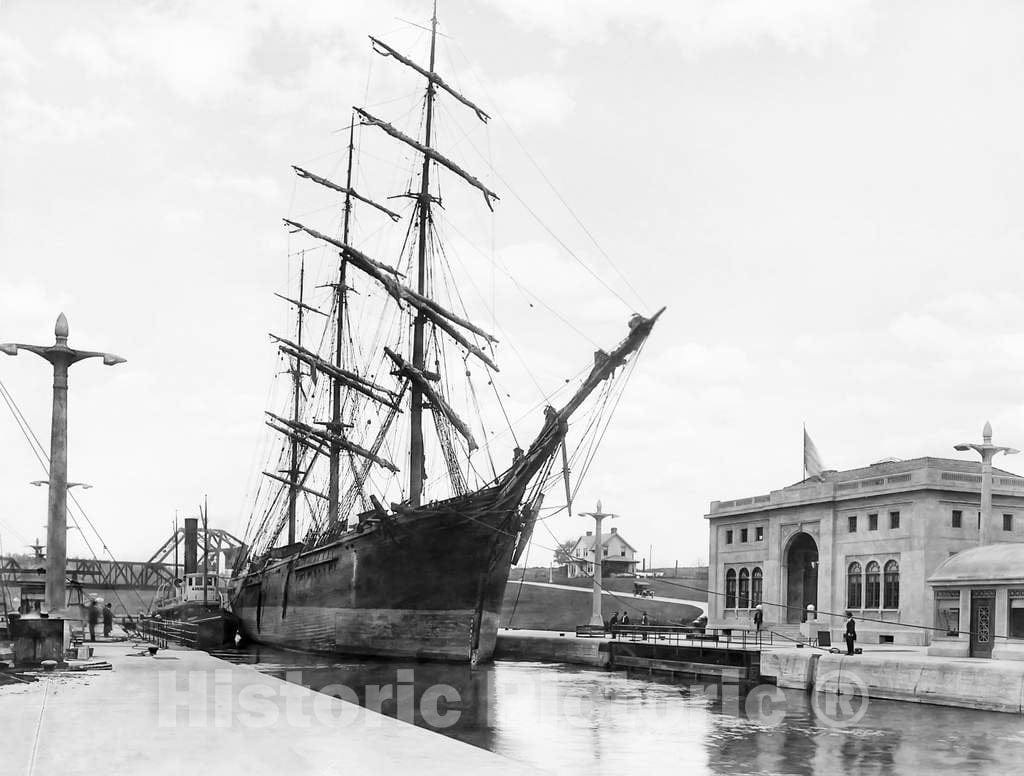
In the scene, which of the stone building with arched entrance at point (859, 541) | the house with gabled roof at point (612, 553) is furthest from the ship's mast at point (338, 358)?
the house with gabled roof at point (612, 553)

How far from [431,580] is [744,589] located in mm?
32007

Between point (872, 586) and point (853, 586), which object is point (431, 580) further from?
point (853, 586)

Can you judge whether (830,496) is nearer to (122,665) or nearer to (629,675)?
(629,675)

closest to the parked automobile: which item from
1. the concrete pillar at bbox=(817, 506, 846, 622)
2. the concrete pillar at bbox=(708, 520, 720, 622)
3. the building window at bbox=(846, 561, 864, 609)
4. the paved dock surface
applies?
the concrete pillar at bbox=(708, 520, 720, 622)

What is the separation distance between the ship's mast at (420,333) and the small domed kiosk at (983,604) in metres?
21.5

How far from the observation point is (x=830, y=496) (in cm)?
6188

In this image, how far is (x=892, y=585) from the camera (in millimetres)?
Result: 57156

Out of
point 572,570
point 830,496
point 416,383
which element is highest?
point 416,383

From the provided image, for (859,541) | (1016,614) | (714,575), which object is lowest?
(714,575)

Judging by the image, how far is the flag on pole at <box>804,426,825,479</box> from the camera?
68631 mm

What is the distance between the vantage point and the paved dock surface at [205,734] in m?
10.8

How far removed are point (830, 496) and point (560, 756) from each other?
148ft

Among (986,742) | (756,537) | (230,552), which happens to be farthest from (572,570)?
(986,742)

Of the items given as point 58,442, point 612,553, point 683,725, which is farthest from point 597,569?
point 612,553
